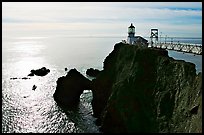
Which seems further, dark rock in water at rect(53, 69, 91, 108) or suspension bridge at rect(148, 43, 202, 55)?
dark rock in water at rect(53, 69, 91, 108)

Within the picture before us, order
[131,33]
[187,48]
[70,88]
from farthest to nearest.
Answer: [131,33], [70,88], [187,48]

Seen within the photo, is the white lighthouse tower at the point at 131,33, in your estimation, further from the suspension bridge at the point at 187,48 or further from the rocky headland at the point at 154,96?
the rocky headland at the point at 154,96

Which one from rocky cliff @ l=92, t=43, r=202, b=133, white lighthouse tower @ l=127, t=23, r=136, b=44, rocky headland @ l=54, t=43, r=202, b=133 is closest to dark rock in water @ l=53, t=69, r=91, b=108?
white lighthouse tower @ l=127, t=23, r=136, b=44

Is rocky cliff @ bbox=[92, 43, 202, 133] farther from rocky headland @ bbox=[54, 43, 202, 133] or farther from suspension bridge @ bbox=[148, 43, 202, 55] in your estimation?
suspension bridge @ bbox=[148, 43, 202, 55]

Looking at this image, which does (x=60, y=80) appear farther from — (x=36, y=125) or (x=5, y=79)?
(x=5, y=79)

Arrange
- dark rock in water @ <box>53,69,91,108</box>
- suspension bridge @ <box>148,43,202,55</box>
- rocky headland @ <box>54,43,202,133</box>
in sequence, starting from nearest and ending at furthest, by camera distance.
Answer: rocky headland @ <box>54,43,202,133</box> → suspension bridge @ <box>148,43,202,55</box> → dark rock in water @ <box>53,69,91,108</box>

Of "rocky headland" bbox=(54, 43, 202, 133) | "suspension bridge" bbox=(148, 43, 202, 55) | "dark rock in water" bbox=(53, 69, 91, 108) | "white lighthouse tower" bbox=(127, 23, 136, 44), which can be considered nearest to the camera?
"rocky headland" bbox=(54, 43, 202, 133)

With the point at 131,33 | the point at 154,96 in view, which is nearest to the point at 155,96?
the point at 154,96

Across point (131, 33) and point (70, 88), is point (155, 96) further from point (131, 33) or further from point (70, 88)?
point (131, 33)

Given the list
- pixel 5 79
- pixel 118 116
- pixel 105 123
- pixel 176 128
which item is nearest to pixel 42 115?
pixel 105 123
